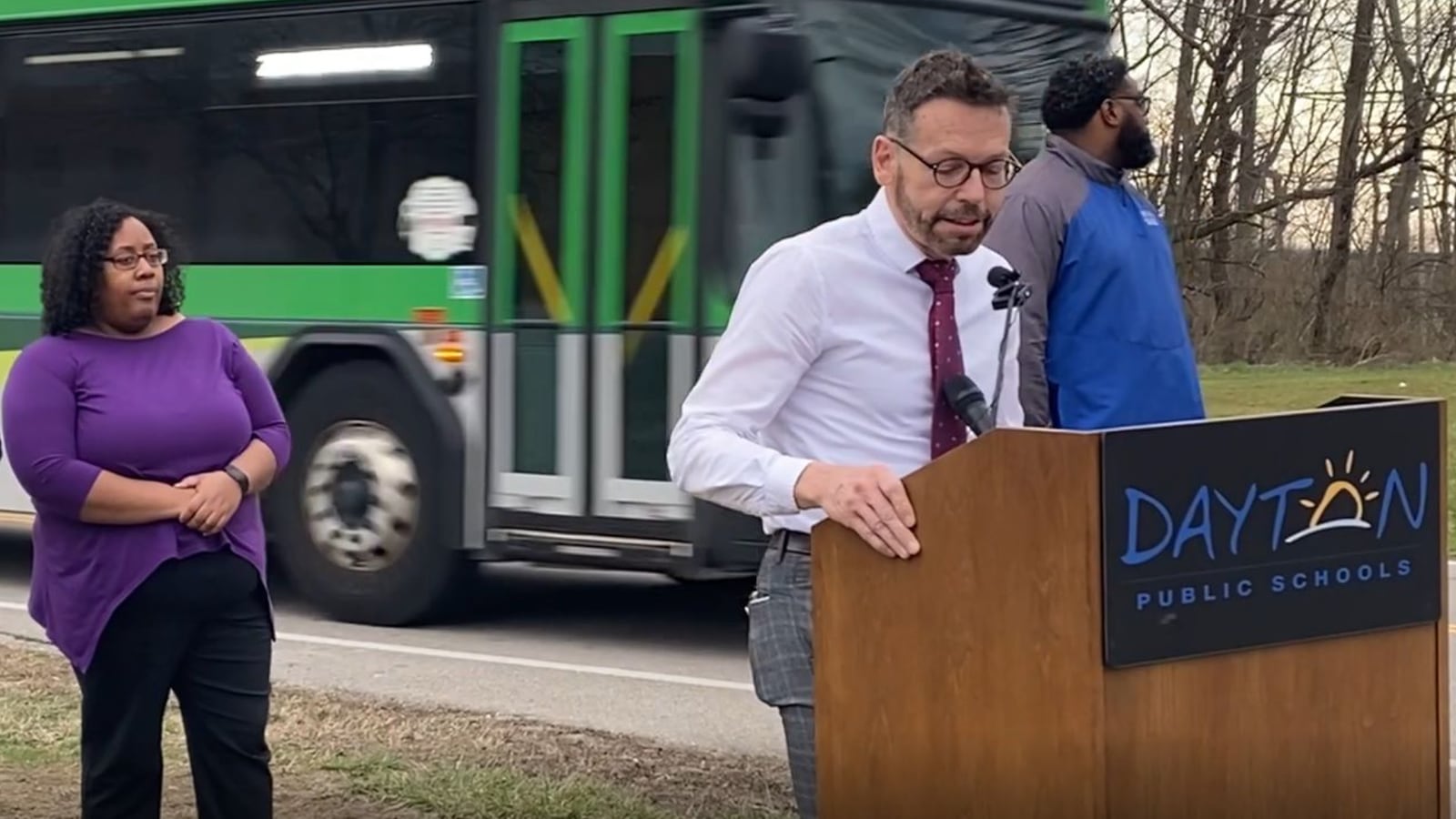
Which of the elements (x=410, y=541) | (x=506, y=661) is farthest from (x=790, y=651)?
(x=410, y=541)

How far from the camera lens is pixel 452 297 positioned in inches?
376

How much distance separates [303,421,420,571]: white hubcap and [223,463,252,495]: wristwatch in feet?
15.6

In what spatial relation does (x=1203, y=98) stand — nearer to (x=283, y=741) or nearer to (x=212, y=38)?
(x=212, y=38)

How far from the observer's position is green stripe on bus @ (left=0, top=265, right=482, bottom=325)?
31.6 feet

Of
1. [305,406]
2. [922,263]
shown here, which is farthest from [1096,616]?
[305,406]

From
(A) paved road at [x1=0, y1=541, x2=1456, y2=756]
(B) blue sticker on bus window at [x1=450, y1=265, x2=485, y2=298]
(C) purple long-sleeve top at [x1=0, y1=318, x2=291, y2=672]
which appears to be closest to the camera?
(C) purple long-sleeve top at [x1=0, y1=318, x2=291, y2=672]

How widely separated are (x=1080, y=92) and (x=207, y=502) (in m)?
2.56

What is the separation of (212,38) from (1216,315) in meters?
27.7

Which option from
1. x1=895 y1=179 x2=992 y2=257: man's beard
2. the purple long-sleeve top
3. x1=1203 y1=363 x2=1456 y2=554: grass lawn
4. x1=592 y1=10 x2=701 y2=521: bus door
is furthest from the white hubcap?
x1=1203 y1=363 x2=1456 y2=554: grass lawn

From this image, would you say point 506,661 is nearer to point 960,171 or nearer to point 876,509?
point 960,171

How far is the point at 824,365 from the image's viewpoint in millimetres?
3576

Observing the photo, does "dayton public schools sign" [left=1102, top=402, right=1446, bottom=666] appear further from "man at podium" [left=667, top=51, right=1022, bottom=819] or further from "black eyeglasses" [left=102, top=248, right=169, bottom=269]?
"black eyeglasses" [left=102, top=248, right=169, bottom=269]

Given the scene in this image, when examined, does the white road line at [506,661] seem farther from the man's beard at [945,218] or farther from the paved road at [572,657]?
the man's beard at [945,218]

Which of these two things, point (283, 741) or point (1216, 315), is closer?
point (283, 741)
